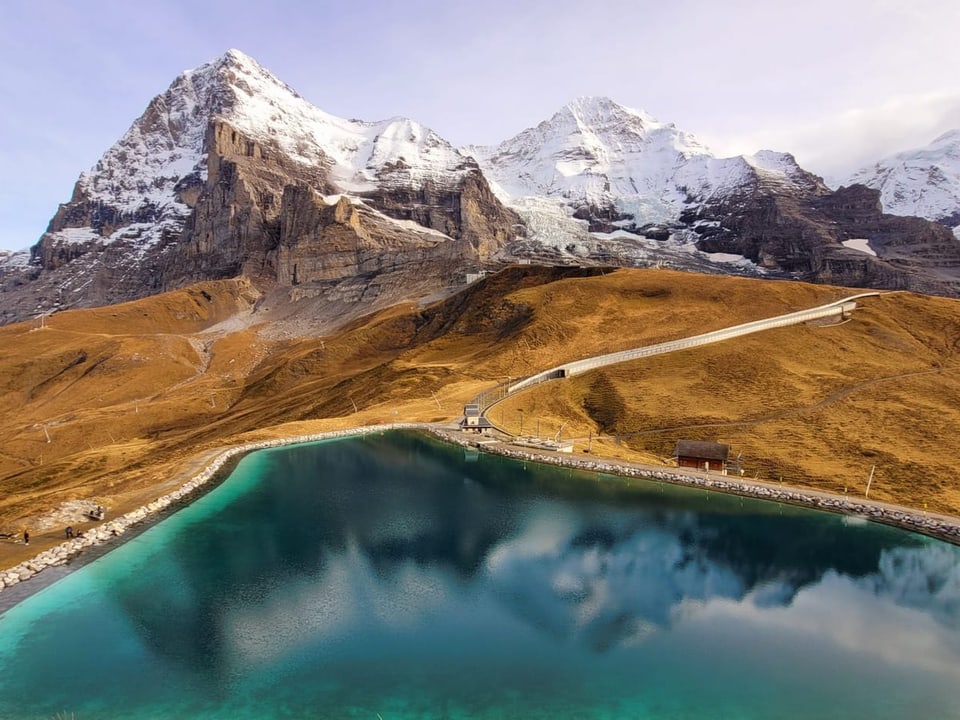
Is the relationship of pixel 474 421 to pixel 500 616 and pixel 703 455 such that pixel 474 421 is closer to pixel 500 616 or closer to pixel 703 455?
pixel 703 455

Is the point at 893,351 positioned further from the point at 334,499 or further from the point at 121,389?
the point at 121,389

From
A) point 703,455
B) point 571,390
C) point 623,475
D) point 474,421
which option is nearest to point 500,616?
point 623,475

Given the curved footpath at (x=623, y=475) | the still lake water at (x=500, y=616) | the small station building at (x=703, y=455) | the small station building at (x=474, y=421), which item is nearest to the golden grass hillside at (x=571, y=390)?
the curved footpath at (x=623, y=475)

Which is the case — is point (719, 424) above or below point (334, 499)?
above

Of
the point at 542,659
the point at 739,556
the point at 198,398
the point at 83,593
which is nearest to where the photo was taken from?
the point at 542,659

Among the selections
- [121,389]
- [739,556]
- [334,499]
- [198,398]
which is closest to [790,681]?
[739,556]

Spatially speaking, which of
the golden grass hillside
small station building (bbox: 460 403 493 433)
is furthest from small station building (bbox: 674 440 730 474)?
small station building (bbox: 460 403 493 433)

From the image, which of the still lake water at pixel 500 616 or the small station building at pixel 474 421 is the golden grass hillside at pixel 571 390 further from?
the still lake water at pixel 500 616
